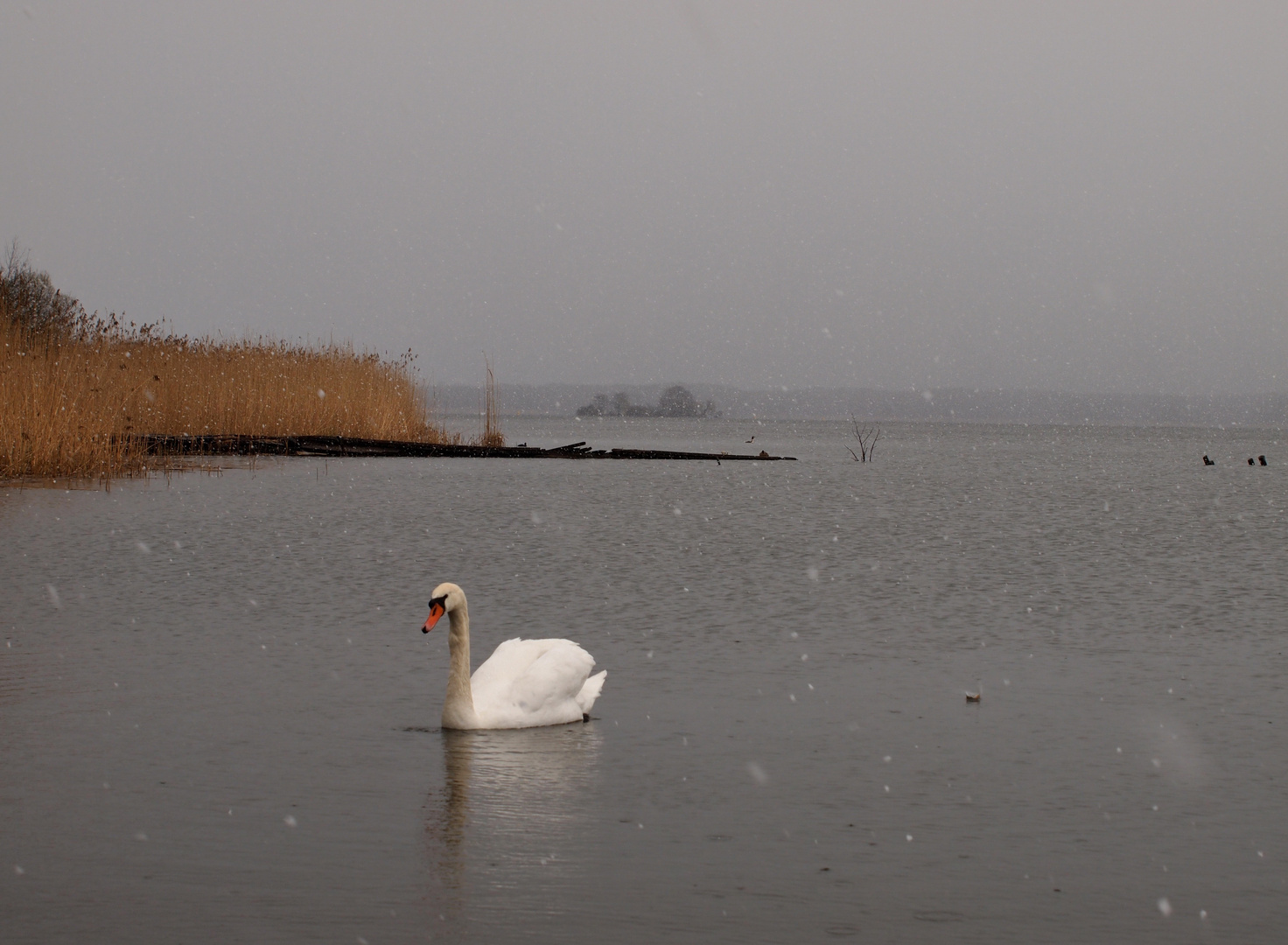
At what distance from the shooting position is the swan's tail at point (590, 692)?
27.4 ft

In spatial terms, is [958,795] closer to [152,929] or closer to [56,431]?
[152,929]

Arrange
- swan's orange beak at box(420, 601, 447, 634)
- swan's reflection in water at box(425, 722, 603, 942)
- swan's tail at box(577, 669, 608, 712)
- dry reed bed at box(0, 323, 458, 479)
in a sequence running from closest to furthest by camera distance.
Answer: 1. swan's reflection in water at box(425, 722, 603, 942)
2. swan's orange beak at box(420, 601, 447, 634)
3. swan's tail at box(577, 669, 608, 712)
4. dry reed bed at box(0, 323, 458, 479)

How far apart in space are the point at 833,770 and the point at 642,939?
2.56 m

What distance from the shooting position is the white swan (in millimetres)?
7863

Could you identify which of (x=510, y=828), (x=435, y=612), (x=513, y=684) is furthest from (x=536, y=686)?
(x=510, y=828)

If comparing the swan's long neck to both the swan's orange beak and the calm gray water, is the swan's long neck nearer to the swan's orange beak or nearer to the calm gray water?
the calm gray water

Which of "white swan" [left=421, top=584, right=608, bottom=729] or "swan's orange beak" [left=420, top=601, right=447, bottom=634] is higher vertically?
"swan's orange beak" [left=420, top=601, right=447, bottom=634]

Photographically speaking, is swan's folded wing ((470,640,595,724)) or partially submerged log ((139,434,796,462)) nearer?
swan's folded wing ((470,640,595,724))

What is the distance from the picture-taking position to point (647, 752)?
748cm

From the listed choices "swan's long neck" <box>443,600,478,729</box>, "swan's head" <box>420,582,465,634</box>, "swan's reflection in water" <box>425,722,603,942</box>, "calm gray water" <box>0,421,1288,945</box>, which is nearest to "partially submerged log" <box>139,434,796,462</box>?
"calm gray water" <box>0,421,1288,945</box>

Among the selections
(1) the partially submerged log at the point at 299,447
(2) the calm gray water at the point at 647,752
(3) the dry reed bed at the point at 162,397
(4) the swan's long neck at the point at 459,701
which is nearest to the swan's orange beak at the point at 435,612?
(4) the swan's long neck at the point at 459,701

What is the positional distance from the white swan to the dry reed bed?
1610 cm

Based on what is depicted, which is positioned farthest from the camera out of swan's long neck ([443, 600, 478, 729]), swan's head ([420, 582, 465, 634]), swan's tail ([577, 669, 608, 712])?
swan's tail ([577, 669, 608, 712])

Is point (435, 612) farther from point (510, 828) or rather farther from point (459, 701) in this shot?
point (510, 828)
